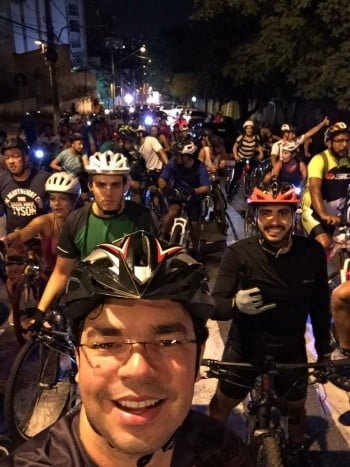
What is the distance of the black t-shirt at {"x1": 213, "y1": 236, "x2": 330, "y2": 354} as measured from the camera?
329 centimetres

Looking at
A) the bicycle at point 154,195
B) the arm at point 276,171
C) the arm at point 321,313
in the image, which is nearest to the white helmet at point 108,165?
the arm at point 321,313

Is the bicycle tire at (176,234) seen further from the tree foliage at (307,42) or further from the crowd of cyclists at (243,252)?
the tree foliage at (307,42)

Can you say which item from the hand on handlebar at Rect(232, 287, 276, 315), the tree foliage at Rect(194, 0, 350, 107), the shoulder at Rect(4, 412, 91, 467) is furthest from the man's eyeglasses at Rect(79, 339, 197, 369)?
the tree foliage at Rect(194, 0, 350, 107)

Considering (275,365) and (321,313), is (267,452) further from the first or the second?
(321,313)

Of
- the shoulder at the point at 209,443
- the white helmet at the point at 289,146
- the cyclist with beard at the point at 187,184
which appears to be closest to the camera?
the shoulder at the point at 209,443

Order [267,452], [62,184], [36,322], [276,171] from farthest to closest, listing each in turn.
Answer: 1. [276,171]
2. [62,184]
3. [36,322]
4. [267,452]

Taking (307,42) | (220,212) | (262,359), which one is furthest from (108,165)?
(307,42)

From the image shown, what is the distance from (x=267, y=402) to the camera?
3.05 meters

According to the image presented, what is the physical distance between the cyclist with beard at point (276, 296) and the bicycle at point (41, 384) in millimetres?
1352

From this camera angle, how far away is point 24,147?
6.11 metres

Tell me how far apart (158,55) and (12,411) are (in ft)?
181

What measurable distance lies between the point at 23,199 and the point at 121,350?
4.90 m

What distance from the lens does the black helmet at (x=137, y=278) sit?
5.00ft

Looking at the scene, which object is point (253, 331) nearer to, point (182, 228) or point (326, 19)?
point (182, 228)
